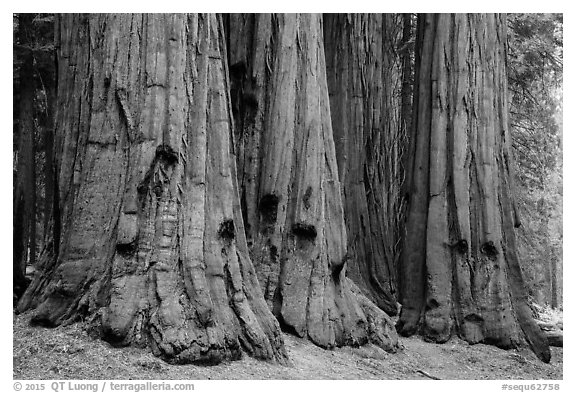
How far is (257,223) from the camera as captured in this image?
7.79 m

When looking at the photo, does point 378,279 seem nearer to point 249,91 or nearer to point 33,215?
point 249,91

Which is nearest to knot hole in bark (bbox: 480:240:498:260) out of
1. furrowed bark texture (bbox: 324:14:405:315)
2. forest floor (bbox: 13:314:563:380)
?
forest floor (bbox: 13:314:563:380)

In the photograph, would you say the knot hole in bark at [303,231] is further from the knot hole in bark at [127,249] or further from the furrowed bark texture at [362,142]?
the furrowed bark texture at [362,142]

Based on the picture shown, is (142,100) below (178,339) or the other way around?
the other way around

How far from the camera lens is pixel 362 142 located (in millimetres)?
11547

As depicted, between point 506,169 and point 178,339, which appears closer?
point 178,339

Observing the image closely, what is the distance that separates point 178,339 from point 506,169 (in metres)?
5.66

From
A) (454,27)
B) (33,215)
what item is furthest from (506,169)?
(33,215)

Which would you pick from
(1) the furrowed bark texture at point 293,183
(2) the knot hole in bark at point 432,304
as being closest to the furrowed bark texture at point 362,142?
(2) the knot hole in bark at point 432,304

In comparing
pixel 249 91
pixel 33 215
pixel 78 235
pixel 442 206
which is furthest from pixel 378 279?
pixel 78 235

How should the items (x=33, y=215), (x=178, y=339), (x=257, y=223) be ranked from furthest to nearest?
(x=33, y=215) → (x=257, y=223) → (x=178, y=339)

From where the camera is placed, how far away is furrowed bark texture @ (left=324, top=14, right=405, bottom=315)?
1125 cm

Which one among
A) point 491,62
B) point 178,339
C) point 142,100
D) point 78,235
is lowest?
point 178,339

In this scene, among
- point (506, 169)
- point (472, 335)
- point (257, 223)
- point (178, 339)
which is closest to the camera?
point (178, 339)
